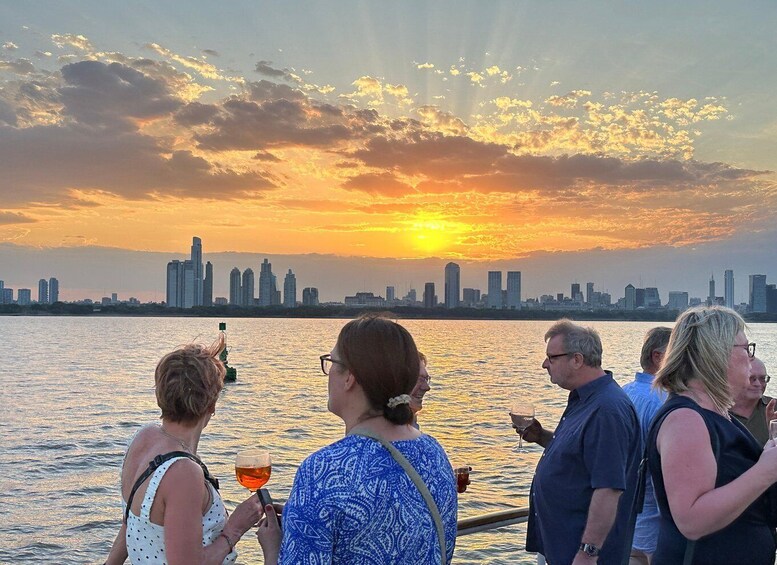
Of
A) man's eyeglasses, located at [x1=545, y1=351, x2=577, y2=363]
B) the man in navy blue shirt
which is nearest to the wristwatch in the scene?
the man in navy blue shirt

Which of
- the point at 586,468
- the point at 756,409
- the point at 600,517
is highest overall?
the point at 756,409

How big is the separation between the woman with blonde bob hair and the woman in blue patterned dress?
0.95 metres

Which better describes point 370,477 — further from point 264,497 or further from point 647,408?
point 647,408

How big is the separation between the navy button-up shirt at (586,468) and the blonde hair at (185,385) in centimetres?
208

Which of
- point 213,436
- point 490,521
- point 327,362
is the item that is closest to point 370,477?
point 327,362

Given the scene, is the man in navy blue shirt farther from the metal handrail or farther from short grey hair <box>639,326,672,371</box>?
short grey hair <box>639,326,672,371</box>

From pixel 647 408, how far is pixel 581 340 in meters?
1.23

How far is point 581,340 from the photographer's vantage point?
428 cm

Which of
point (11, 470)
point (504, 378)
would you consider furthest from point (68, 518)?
point (504, 378)

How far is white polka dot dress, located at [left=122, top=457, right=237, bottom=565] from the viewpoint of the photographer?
2.73 metres

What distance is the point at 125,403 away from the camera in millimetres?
33406

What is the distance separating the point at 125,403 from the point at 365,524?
112 feet

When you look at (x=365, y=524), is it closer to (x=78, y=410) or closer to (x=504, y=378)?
(x=78, y=410)

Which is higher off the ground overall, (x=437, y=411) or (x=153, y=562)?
(x=153, y=562)
